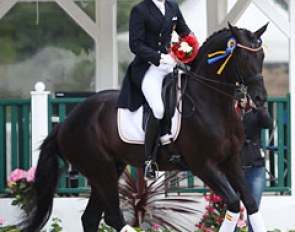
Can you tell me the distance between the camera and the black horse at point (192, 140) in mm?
8039

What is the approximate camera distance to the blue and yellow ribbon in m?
8.03

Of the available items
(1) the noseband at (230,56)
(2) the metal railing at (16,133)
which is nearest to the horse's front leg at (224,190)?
(1) the noseband at (230,56)

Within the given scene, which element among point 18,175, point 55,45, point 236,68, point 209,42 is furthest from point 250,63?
point 55,45

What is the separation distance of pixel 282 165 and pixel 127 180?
176cm

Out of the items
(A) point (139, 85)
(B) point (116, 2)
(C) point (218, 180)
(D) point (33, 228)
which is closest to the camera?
(C) point (218, 180)

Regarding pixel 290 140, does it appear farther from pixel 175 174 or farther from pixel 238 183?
pixel 238 183

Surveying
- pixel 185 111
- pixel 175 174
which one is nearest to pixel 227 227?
pixel 185 111

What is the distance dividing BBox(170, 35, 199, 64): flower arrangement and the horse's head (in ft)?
1.53

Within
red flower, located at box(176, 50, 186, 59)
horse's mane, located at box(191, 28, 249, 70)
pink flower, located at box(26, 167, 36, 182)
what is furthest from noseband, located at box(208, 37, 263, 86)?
pink flower, located at box(26, 167, 36, 182)

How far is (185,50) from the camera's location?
8336mm

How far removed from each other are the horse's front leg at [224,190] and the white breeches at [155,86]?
0.65 m

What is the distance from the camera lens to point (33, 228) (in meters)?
9.31

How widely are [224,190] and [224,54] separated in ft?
3.70

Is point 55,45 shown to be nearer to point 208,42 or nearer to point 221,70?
point 208,42
